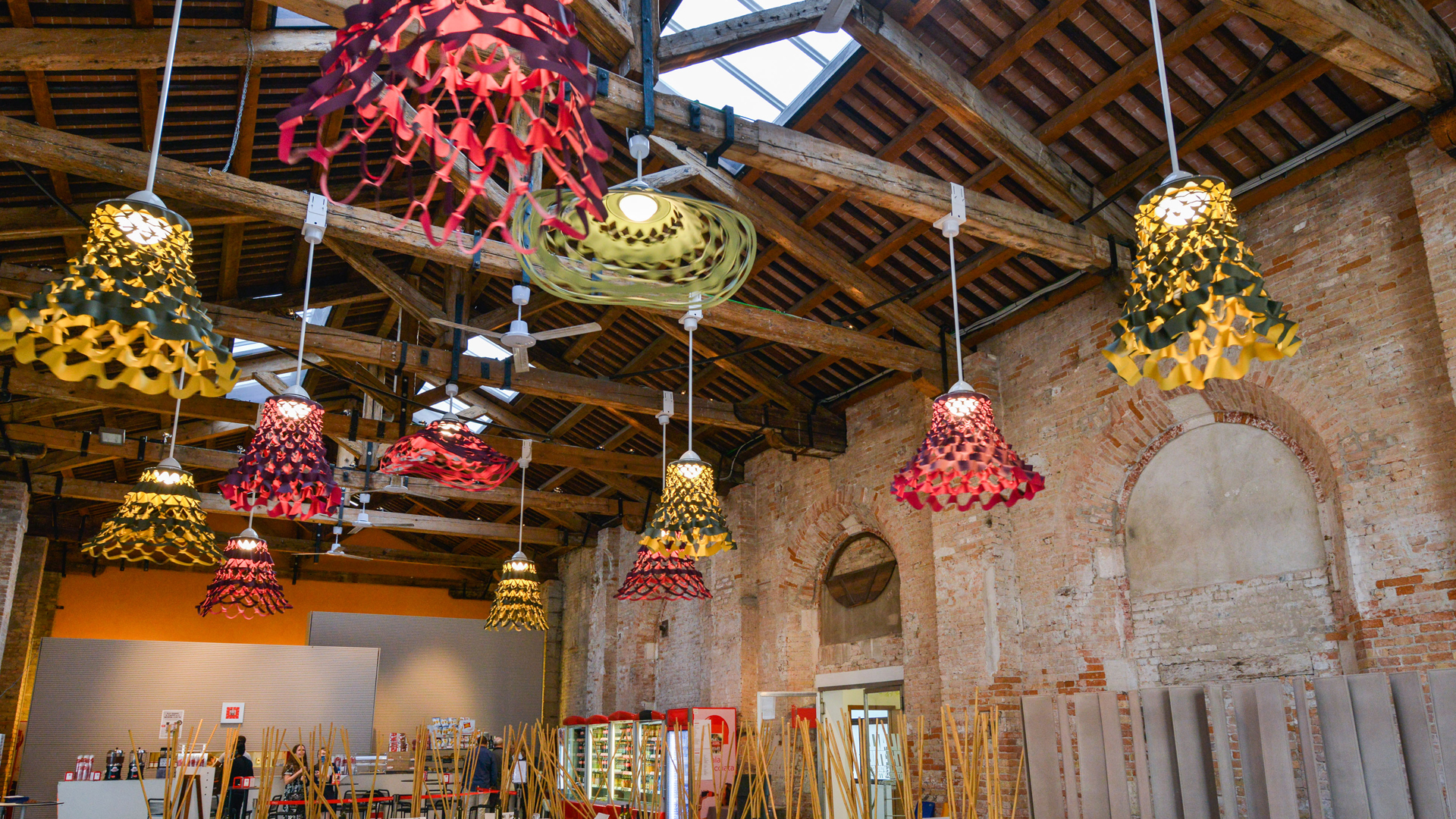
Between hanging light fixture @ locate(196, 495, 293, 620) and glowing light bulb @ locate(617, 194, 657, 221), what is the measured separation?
6169 mm

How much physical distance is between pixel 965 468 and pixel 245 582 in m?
5.88

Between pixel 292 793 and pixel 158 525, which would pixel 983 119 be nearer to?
pixel 158 525

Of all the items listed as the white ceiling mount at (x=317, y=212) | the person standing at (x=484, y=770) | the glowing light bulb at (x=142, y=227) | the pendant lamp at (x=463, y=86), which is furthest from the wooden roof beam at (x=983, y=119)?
the person standing at (x=484, y=770)

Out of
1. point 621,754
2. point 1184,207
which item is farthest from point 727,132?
point 621,754

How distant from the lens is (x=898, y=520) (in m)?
9.01

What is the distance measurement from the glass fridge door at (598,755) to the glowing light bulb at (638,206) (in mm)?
10638

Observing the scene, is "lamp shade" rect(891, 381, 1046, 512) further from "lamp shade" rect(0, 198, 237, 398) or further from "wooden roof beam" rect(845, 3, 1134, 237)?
"lamp shade" rect(0, 198, 237, 398)

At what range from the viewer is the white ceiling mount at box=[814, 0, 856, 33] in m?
5.41

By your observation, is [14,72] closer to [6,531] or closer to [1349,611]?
[6,531]

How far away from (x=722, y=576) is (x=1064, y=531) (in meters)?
4.96

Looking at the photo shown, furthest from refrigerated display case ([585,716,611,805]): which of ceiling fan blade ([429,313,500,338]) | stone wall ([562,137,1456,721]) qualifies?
ceiling fan blade ([429,313,500,338])

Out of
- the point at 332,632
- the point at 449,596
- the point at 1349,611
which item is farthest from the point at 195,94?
the point at 449,596

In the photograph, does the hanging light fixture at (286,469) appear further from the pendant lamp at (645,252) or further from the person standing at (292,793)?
the person standing at (292,793)

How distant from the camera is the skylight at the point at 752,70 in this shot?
6566 mm
